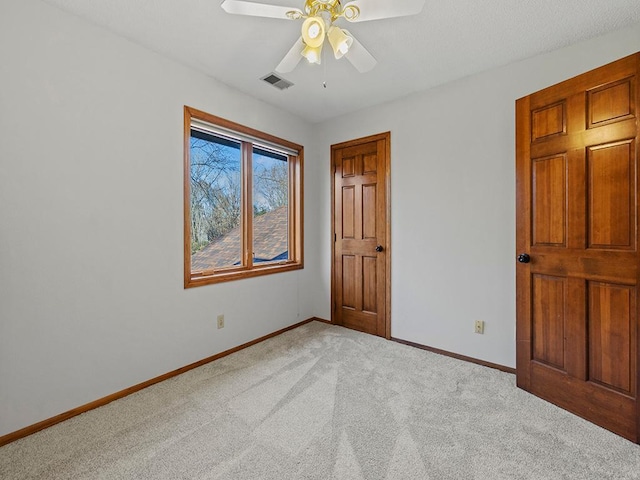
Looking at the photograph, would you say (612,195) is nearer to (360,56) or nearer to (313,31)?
(360,56)

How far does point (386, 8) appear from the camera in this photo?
1.50 meters

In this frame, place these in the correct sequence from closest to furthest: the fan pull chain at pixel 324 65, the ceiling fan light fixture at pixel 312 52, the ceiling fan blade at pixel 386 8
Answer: the ceiling fan blade at pixel 386 8 < the ceiling fan light fixture at pixel 312 52 < the fan pull chain at pixel 324 65

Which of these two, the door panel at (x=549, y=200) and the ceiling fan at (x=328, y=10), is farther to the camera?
the door panel at (x=549, y=200)

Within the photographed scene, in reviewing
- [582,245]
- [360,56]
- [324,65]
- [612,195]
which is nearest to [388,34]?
[360,56]

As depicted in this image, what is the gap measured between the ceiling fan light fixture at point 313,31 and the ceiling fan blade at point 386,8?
0.53ft

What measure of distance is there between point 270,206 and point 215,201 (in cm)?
74

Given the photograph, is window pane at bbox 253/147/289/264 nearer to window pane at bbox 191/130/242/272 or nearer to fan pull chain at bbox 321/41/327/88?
window pane at bbox 191/130/242/272

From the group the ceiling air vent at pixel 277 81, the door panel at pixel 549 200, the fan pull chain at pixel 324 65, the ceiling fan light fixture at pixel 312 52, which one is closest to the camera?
the ceiling fan light fixture at pixel 312 52

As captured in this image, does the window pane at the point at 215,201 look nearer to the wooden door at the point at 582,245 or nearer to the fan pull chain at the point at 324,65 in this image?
the fan pull chain at the point at 324,65

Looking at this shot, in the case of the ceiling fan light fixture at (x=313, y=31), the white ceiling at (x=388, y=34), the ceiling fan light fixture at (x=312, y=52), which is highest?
the white ceiling at (x=388, y=34)

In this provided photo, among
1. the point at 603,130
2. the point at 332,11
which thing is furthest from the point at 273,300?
the point at 603,130

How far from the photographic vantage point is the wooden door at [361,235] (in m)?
3.30

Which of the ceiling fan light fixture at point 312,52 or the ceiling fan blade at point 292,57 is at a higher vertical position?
the ceiling fan blade at point 292,57

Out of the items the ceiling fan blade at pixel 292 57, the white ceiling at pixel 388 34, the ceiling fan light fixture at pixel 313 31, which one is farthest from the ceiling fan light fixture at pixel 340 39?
the white ceiling at pixel 388 34
